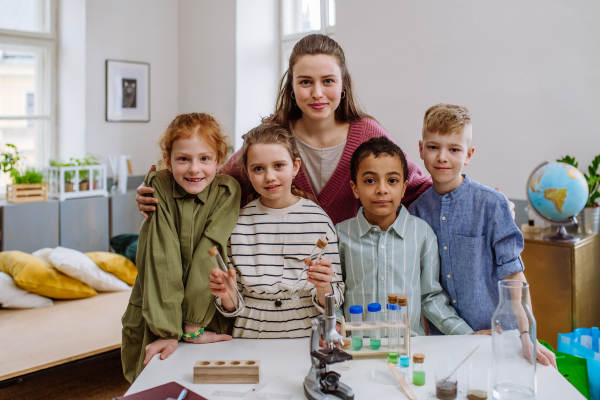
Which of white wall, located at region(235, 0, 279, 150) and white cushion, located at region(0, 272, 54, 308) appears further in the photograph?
white wall, located at region(235, 0, 279, 150)

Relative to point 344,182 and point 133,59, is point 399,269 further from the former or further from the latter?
point 133,59

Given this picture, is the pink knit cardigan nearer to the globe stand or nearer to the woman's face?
the woman's face

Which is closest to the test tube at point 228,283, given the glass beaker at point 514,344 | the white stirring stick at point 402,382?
the white stirring stick at point 402,382

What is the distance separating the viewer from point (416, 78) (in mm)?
3379

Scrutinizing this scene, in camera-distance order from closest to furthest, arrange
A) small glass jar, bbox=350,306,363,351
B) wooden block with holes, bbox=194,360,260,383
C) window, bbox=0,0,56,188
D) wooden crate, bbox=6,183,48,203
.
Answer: wooden block with holes, bbox=194,360,260,383 → small glass jar, bbox=350,306,363,351 → wooden crate, bbox=6,183,48,203 → window, bbox=0,0,56,188

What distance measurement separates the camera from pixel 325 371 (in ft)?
3.66

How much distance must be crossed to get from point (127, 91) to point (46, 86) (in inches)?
26.7

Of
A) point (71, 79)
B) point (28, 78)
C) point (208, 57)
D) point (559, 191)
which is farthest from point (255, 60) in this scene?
point (559, 191)

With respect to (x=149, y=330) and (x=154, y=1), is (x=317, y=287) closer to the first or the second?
(x=149, y=330)

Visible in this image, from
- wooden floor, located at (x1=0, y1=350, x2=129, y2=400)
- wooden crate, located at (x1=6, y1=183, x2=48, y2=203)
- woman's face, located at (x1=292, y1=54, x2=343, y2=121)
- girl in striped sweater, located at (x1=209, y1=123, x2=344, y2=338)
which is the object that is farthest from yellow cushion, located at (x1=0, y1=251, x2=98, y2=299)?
woman's face, located at (x1=292, y1=54, x2=343, y2=121)

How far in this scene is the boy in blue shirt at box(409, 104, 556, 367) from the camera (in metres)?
1.56

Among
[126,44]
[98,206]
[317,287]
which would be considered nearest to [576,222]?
[317,287]

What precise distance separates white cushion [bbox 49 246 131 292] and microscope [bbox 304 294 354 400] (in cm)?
235

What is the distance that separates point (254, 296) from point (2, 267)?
222cm
